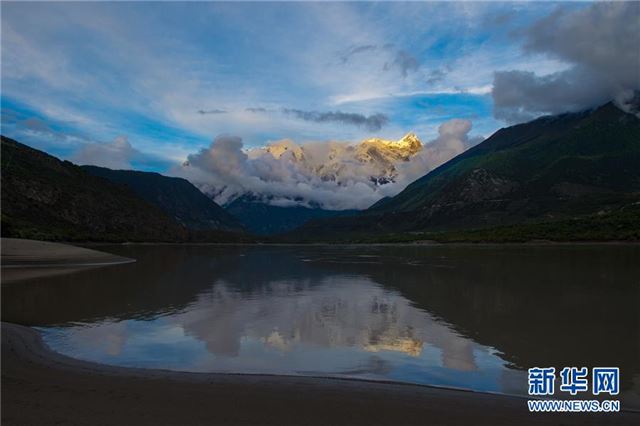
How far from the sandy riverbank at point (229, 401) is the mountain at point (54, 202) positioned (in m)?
113

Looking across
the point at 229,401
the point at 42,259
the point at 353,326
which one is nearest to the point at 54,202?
the point at 42,259

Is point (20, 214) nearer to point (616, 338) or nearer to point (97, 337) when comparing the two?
point (97, 337)

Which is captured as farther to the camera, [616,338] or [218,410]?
[616,338]

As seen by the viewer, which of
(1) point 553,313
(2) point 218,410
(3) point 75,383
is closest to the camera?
(2) point 218,410

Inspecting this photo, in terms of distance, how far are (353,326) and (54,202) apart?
163 metres

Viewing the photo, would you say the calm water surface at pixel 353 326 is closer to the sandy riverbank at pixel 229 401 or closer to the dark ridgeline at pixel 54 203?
the sandy riverbank at pixel 229 401

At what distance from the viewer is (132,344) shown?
21344mm

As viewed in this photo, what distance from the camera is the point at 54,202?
529ft

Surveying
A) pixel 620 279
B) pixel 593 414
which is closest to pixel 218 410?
pixel 593 414

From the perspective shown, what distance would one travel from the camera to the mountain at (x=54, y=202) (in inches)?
5522

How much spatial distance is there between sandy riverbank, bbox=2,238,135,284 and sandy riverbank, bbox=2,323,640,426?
38642 mm

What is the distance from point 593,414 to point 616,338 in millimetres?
11669

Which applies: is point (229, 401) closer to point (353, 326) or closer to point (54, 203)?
point (353, 326)

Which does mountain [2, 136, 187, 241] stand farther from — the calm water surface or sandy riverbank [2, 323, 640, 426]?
sandy riverbank [2, 323, 640, 426]
